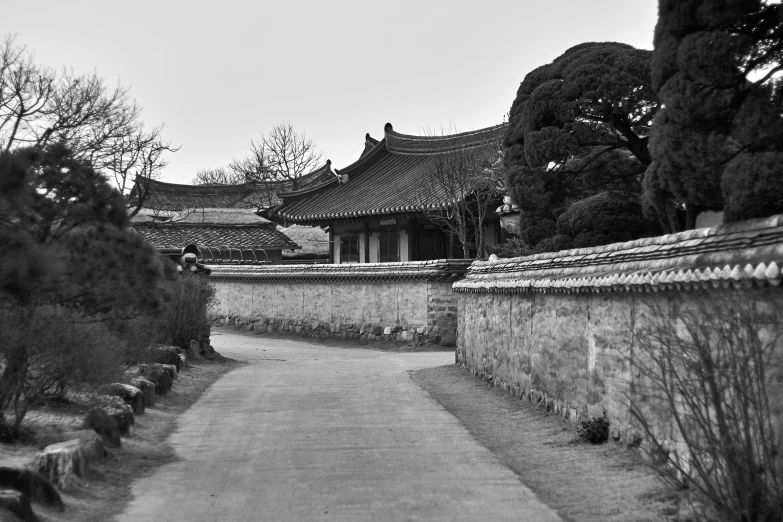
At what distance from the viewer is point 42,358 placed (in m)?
8.12

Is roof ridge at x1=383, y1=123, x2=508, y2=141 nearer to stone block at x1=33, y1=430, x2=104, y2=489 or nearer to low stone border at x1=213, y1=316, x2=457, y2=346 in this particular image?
low stone border at x1=213, y1=316, x2=457, y2=346

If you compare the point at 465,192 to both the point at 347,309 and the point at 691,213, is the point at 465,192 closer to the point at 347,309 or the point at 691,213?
the point at 347,309

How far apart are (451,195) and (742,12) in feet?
64.2

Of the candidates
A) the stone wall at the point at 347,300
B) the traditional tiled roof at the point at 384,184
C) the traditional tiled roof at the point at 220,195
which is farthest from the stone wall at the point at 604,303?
the traditional tiled roof at the point at 220,195

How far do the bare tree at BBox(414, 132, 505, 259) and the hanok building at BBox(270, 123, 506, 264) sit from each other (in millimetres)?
117

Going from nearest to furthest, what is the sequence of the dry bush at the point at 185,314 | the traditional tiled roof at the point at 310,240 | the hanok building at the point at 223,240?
1. the dry bush at the point at 185,314
2. the hanok building at the point at 223,240
3. the traditional tiled roof at the point at 310,240

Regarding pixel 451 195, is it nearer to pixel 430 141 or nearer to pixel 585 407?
pixel 430 141

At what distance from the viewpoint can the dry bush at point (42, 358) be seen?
308 inches

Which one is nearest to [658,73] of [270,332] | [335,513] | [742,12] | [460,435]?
[742,12]

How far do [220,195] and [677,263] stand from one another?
44.6 m

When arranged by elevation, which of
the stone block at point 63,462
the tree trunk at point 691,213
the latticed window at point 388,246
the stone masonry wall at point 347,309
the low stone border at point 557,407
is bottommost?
the stone block at point 63,462

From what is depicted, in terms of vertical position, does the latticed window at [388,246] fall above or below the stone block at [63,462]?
above

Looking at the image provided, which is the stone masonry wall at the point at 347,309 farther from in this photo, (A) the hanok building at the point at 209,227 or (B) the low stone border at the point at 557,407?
(B) the low stone border at the point at 557,407

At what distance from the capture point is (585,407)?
31.7ft
